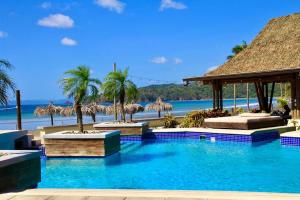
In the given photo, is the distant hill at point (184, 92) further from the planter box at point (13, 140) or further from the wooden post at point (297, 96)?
the planter box at point (13, 140)

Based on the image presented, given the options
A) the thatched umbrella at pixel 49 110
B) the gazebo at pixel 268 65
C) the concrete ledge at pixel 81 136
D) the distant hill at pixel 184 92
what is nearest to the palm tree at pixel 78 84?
the concrete ledge at pixel 81 136

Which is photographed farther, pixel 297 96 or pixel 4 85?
pixel 297 96

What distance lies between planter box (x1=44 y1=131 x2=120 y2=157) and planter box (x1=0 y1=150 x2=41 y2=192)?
4.36 meters

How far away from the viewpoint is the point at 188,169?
30.5ft

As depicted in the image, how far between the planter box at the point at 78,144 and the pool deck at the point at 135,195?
6.08 metres

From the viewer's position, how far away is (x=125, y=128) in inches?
579

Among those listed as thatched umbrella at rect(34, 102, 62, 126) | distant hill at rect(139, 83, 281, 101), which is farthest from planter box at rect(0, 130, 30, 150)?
distant hill at rect(139, 83, 281, 101)

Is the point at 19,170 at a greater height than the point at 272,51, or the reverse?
the point at 272,51

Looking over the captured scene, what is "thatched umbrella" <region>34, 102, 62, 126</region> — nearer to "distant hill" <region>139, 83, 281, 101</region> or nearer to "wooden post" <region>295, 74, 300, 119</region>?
"wooden post" <region>295, 74, 300, 119</region>

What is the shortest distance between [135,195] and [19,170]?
2.19m

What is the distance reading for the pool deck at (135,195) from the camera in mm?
4258

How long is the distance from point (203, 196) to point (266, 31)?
1779cm

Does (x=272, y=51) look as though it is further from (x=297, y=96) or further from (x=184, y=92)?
A: (x=184, y=92)

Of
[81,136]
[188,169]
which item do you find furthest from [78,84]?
[188,169]
